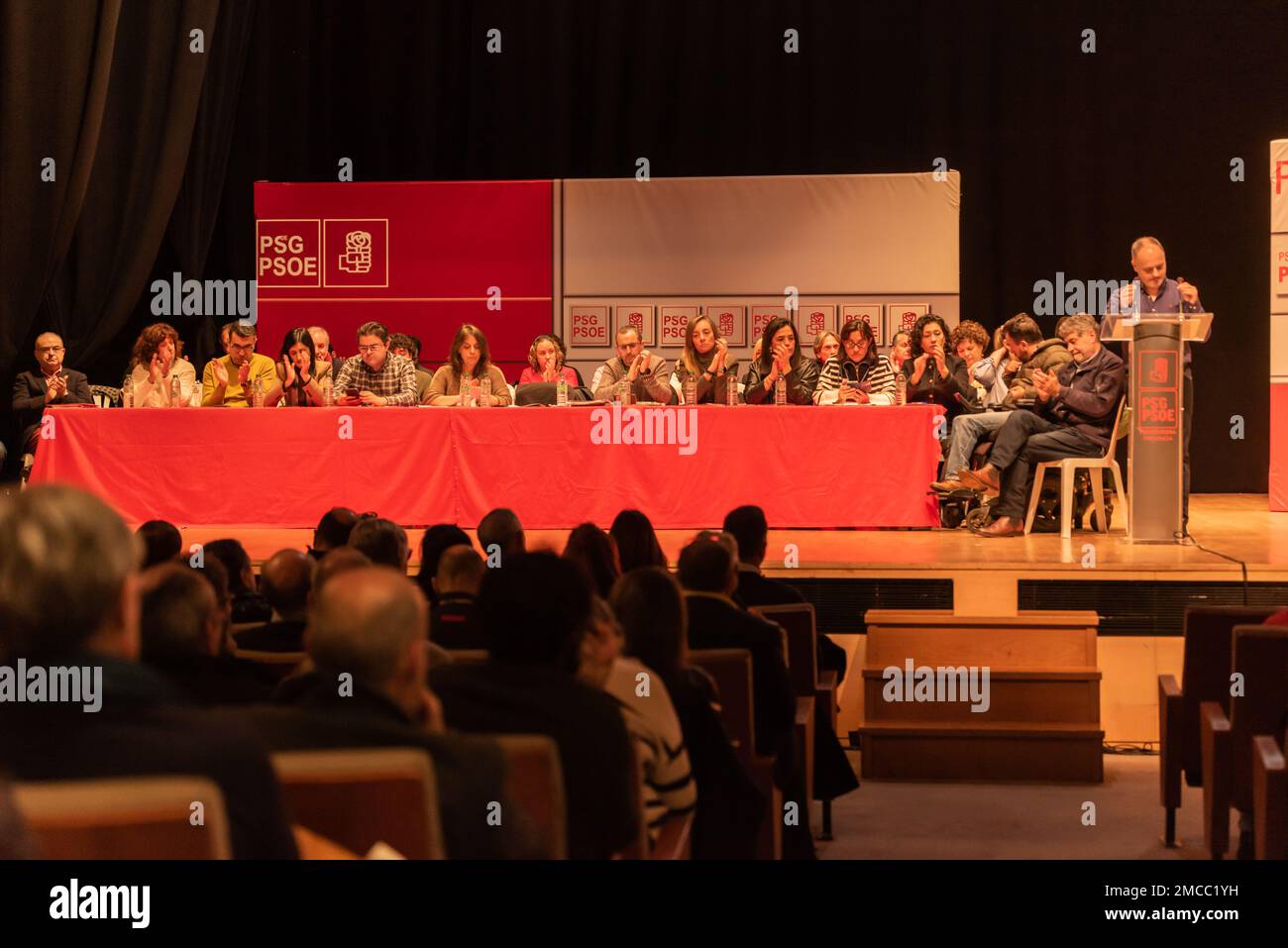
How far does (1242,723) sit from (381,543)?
197cm

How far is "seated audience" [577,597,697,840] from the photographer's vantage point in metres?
2.44

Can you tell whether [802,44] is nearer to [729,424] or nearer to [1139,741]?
[729,424]

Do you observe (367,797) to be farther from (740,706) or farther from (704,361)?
(704,361)

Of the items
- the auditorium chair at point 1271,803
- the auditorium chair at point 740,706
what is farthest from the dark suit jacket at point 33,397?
the auditorium chair at point 1271,803

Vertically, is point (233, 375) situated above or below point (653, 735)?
above

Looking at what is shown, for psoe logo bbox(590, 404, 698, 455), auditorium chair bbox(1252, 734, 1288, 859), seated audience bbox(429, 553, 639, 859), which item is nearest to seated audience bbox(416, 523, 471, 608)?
seated audience bbox(429, 553, 639, 859)

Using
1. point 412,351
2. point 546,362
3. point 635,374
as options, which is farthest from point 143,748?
point 412,351

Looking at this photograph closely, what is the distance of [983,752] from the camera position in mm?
4938

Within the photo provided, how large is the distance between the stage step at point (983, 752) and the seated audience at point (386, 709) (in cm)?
318

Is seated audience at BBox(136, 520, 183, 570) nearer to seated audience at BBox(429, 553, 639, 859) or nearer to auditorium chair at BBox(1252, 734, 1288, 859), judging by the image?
seated audience at BBox(429, 553, 639, 859)

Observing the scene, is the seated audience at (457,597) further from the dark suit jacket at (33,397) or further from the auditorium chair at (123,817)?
the dark suit jacket at (33,397)

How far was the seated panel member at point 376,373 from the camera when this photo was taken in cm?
713

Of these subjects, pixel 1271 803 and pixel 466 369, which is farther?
pixel 466 369

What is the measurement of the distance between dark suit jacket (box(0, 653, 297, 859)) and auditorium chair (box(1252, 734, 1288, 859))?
1929mm
